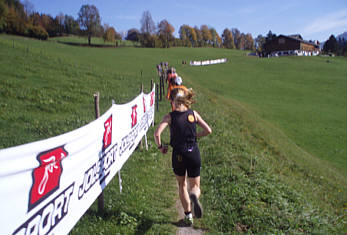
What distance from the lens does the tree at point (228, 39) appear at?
509 feet

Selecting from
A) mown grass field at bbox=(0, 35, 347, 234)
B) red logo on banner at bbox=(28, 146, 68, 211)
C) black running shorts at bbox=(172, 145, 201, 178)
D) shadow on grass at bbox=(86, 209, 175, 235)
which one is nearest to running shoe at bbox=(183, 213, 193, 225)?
mown grass field at bbox=(0, 35, 347, 234)

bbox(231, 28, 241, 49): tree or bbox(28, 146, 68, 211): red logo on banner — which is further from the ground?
bbox(231, 28, 241, 49): tree

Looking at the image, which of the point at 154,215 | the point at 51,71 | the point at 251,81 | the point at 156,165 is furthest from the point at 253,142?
the point at 251,81

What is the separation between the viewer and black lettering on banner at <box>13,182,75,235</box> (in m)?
2.34

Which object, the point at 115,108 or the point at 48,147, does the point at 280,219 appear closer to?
the point at 115,108

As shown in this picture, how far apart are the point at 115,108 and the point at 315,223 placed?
405cm

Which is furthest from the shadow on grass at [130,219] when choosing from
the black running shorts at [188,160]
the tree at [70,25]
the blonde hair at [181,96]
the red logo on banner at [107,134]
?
the tree at [70,25]

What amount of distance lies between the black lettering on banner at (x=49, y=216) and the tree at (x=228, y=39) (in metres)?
162

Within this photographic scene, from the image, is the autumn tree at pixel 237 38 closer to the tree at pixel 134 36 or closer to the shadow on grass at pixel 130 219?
the tree at pixel 134 36

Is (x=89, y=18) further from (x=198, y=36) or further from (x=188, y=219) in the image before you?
(x=188, y=219)

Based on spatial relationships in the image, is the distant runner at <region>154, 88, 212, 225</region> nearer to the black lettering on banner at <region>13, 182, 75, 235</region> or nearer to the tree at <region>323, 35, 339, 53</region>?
the black lettering on banner at <region>13, 182, 75, 235</region>

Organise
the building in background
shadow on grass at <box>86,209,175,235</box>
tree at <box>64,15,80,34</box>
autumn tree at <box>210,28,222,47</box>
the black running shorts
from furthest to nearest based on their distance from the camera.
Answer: autumn tree at <box>210,28,222,47</box> < tree at <box>64,15,80,34</box> < the building in background < shadow on grass at <box>86,209,175,235</box> < the black running shorts

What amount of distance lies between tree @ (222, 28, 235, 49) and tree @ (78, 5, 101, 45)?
A: 85.7 m

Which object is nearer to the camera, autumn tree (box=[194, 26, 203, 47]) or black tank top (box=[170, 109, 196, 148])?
black tank top (box=[170, 109, 196, 148])
